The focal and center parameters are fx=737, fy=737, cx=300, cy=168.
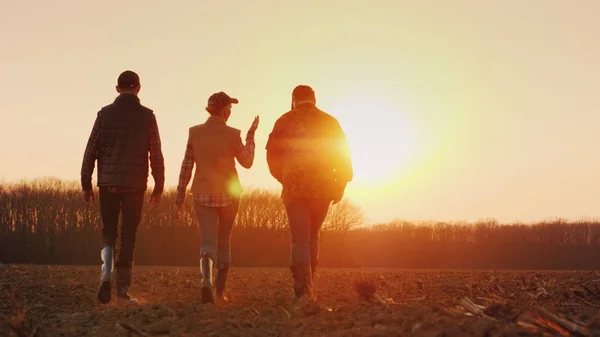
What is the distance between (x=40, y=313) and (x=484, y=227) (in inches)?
2726

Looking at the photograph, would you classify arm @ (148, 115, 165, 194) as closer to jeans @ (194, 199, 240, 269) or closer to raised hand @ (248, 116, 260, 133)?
jeans @ (194, 199, 240, 269)

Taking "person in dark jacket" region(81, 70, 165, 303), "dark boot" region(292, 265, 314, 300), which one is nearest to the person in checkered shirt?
"person in dark jacket" region(81, 70, 165, 303)

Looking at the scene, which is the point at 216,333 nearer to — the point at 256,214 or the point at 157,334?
the point at 157,334

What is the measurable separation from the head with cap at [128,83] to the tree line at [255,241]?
47.7 m

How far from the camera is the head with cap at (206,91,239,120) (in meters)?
8.83

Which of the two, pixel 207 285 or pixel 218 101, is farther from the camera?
pixel 218 101

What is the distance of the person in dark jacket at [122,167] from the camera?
8.59 metres

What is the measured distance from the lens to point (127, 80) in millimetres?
8891

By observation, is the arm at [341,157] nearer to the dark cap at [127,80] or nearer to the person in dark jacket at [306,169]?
the person in dark jacket at [306,169]

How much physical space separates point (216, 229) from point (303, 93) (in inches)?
75.2

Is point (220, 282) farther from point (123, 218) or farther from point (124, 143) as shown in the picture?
point (124, 143)

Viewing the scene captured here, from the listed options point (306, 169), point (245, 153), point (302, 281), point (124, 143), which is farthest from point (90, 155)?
point (302, 281)

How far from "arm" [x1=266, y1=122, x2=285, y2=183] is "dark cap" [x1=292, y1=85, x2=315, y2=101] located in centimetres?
42

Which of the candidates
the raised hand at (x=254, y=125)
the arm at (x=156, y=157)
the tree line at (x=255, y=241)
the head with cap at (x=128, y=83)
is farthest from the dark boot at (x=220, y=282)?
the tree line at (x=255, y=241)
